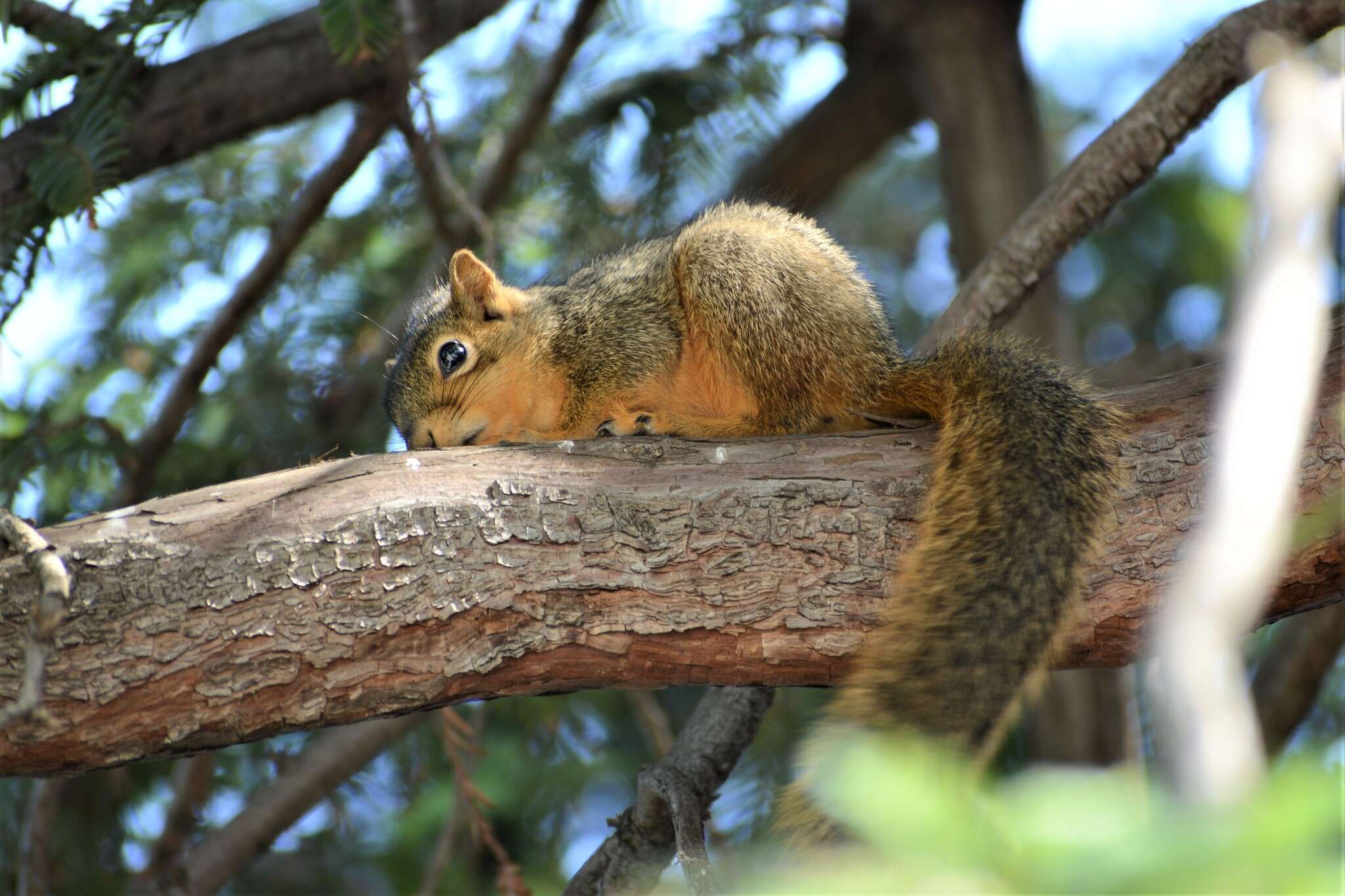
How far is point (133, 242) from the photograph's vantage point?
3195mm

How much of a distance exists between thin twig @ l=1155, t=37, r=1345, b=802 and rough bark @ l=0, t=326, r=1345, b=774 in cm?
105

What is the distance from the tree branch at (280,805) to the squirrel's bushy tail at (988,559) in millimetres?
1363

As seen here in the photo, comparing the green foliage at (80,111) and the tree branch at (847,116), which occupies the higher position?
the tree branch at (847,116)

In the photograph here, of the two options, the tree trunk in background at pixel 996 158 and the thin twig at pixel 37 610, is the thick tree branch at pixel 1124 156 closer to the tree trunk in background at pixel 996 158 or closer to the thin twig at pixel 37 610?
the tree trunk in background at pixel 996 158

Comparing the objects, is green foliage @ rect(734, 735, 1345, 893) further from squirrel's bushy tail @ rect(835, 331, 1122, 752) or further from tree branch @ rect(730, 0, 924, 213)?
tree branch @ rect(730, 0, 924, 213)

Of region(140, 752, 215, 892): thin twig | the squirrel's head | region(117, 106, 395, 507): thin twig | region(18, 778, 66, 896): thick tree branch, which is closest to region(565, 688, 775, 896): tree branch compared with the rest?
the squirrel's head

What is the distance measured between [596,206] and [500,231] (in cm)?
47

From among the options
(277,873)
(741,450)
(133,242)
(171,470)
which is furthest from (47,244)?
(277,873)

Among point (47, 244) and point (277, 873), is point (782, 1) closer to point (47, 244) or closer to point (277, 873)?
point (47, 244)

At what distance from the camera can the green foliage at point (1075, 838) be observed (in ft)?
1.55

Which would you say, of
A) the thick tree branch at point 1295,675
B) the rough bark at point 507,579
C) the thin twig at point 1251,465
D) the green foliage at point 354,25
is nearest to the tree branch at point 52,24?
the green foliage at point 354,25

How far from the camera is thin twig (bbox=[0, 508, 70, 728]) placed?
128cm

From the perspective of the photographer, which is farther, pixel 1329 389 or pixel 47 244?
pixel 47 244

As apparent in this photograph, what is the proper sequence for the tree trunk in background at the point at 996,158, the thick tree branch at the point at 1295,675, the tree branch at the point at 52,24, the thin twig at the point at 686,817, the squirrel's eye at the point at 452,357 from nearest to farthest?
1. the thin twig at the point at 686,817
2. the tree branch at the point at 52,24
3. the squirrel's eye at the point at 452,357
4. the thick tree branch at the point at 1295,675
5. the tree trunk in background at the point at 996,158
